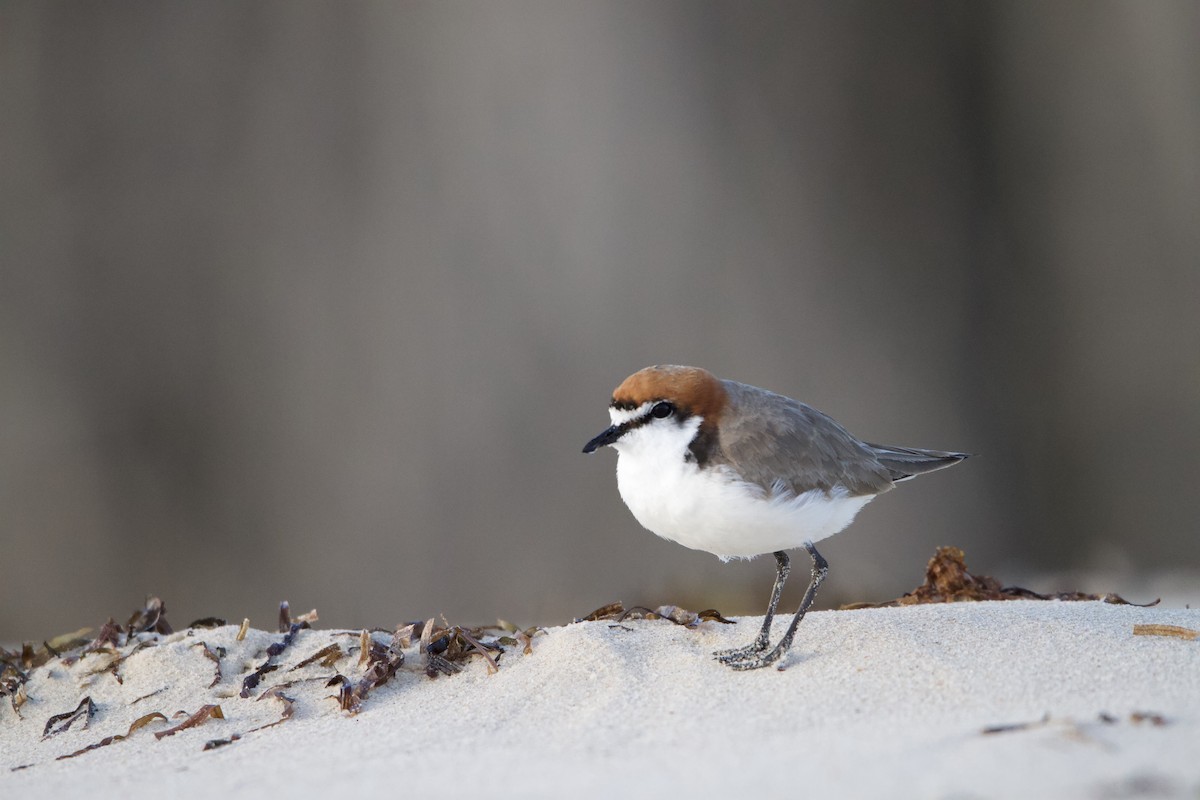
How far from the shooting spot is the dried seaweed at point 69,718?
3.87m

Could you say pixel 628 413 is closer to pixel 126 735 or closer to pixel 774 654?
pixel 774 654

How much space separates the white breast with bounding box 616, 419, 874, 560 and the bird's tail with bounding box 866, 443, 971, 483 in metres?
0.50

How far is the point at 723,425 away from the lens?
408cm

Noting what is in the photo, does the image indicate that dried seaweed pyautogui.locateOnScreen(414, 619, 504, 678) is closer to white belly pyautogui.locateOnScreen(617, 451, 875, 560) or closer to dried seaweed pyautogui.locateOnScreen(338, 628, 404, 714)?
dried seaweed pyautogui.locateOnScreen(338, 628, 404, 714)

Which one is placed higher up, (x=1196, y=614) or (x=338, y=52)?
(x=338, y=52)

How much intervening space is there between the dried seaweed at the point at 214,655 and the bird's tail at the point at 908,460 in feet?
8.90

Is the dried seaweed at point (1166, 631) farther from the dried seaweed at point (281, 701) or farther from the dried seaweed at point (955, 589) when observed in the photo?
the dried seaweed at point (281, 701)

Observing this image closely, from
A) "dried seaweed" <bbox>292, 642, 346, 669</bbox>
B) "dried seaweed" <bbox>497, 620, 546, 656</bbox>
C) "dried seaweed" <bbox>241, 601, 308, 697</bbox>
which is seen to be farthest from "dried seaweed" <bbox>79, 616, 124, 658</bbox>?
"dried seaweed" <bbox>497, 620, 546, 656</bbox>

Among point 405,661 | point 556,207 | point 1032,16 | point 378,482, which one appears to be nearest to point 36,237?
point 378,482

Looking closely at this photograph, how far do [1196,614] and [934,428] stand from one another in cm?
596

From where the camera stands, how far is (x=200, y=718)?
3656 millimetres

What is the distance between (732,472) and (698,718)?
0.99m

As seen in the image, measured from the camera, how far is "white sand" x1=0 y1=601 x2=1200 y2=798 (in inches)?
100

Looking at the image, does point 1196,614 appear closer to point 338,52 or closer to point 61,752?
point 61,752
